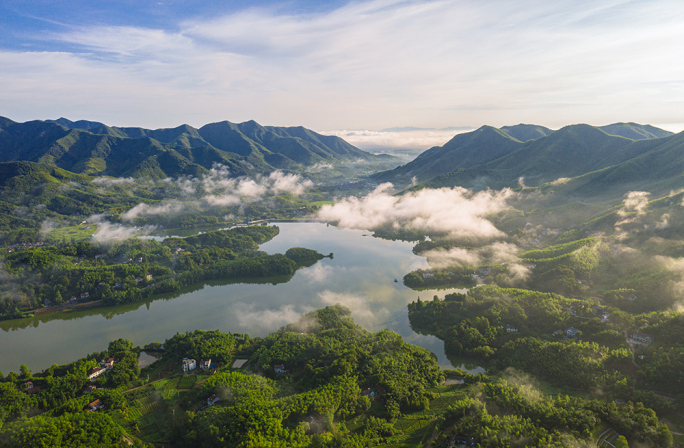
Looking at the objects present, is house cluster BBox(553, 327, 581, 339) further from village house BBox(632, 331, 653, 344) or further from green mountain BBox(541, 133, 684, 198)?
green mountain BBox(541, 133, 684, 198)

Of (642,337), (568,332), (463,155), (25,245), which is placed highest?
(463,155)

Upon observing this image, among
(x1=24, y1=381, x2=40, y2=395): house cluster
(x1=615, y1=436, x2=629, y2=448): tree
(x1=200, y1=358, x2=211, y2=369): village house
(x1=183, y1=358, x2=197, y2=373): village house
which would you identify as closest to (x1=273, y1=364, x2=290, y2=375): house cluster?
(x1=200, y1=358, x2=211, y2=369): village house

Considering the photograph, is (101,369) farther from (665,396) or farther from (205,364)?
(665,396)

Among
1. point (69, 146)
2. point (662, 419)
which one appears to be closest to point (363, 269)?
point (662, 419)

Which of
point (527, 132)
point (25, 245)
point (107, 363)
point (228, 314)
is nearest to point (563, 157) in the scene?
point (527, 132)

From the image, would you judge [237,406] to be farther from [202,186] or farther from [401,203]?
[202,186]

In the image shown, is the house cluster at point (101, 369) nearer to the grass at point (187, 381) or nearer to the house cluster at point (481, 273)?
the grass at point (187, 381)
